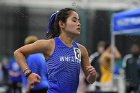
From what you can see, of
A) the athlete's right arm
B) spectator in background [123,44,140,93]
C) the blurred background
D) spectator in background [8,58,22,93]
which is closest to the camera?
the athlete's right arm

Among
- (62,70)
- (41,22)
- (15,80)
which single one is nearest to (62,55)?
(62,70)

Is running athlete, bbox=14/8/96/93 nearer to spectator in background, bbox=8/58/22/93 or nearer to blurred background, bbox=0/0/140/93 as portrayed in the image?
spectator in background, bbox=8/58/22/93

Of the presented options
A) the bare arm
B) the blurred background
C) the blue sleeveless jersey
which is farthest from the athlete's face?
the blurred background

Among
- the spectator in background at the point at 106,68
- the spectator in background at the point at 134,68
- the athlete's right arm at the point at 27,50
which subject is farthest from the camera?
the spectator in background at the point at 134,68

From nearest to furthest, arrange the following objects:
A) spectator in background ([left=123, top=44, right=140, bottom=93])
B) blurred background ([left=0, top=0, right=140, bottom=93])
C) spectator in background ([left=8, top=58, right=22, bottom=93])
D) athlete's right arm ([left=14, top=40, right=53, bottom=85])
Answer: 1. athlete's right arm ([left=14, top=40, right=53, bottom=85])
2. spectator in background ([left=123, top=44, right=140, bottom=93])
3. spectator in background ([left=8, top=58, right=22, bottom=93])
4. blurred background ([left=0, top=0, right=140, bottom=93])

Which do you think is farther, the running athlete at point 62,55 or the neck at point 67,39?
the neck at point 67,39

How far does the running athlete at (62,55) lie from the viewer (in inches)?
197

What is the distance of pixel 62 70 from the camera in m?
5.03

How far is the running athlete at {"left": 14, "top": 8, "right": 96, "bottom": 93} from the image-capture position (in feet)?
16.4

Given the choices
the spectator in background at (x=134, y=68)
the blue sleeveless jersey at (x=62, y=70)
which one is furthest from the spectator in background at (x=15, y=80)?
the blue sleeveless jersey at (x=62, y=70)

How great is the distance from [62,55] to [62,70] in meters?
0.14

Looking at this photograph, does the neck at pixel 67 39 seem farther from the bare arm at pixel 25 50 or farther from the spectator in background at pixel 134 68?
the spectator in background at pixel 134 68

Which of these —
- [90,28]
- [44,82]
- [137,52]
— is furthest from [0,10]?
[44,82]

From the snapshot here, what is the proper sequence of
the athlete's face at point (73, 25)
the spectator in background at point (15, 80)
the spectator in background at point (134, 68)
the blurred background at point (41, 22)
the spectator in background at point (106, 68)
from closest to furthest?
the athlete's face at point (73, 25), the spectator in background at point (106, 68), the spectator in background at point (134, 68), the spectator in background at point (15, 80), the blurred background at point (41, 22)
